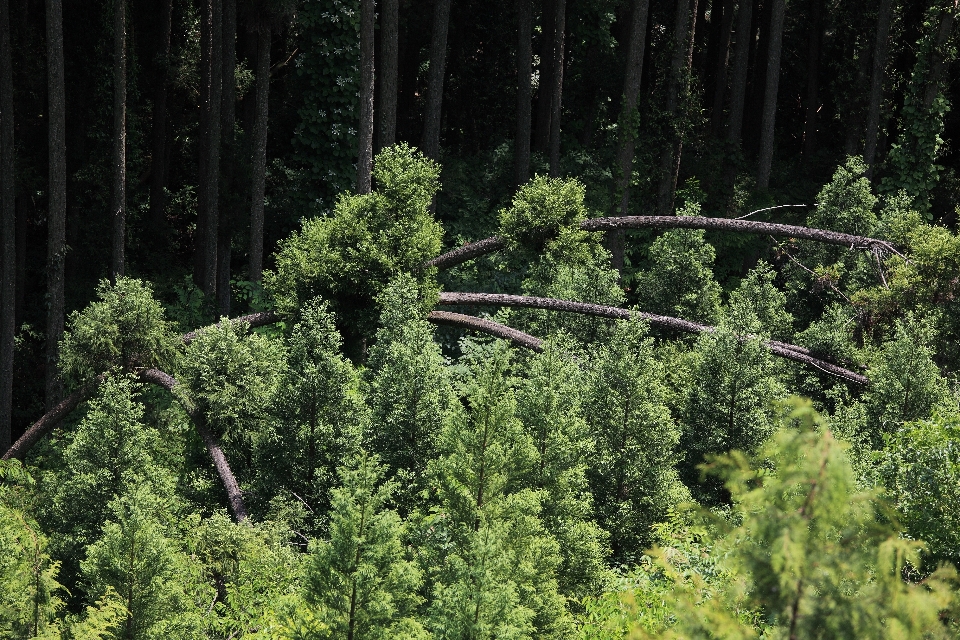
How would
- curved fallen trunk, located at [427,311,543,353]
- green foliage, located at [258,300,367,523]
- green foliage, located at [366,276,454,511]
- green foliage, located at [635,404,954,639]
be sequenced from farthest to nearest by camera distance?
curved fallen trunk, located at [427,311,543,353]
green foliage, located at [258,300,367,523]
green foliage, located at [366,276,454,511]
green foliage, located at [635,404,954,639]

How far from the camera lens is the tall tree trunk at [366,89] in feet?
70.7

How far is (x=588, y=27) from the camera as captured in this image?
3319cm

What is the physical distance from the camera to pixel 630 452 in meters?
16.7

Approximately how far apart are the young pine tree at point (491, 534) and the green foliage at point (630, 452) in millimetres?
2918

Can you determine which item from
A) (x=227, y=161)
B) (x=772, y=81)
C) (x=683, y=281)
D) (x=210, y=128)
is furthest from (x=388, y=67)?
(x=772, y=81)

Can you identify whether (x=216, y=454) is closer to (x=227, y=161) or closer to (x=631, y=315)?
(x=631, y=315)

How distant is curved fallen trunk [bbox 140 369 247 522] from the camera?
15508 mm

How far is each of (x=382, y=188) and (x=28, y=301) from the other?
13.3 meters

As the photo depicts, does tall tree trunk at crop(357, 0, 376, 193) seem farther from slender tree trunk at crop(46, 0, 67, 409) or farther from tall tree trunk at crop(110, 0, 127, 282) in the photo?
slender tree trunk at crop(46, 0, 67, 409)

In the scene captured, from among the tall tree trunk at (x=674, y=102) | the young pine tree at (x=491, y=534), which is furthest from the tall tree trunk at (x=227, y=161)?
the young pine tree at (x=491, y=534)

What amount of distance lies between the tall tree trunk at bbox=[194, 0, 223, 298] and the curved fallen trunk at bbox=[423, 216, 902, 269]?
6581 mm

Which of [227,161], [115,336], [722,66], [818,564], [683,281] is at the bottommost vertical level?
[115,336]

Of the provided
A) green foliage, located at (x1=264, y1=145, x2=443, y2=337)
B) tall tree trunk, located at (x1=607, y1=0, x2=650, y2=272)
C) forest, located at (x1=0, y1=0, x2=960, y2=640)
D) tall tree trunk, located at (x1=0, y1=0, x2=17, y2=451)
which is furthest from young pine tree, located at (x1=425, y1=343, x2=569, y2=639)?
tall tree trunk, located at (x1=607, y1=0, x2=650, y2=272)

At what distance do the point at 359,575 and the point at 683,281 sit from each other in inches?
552
